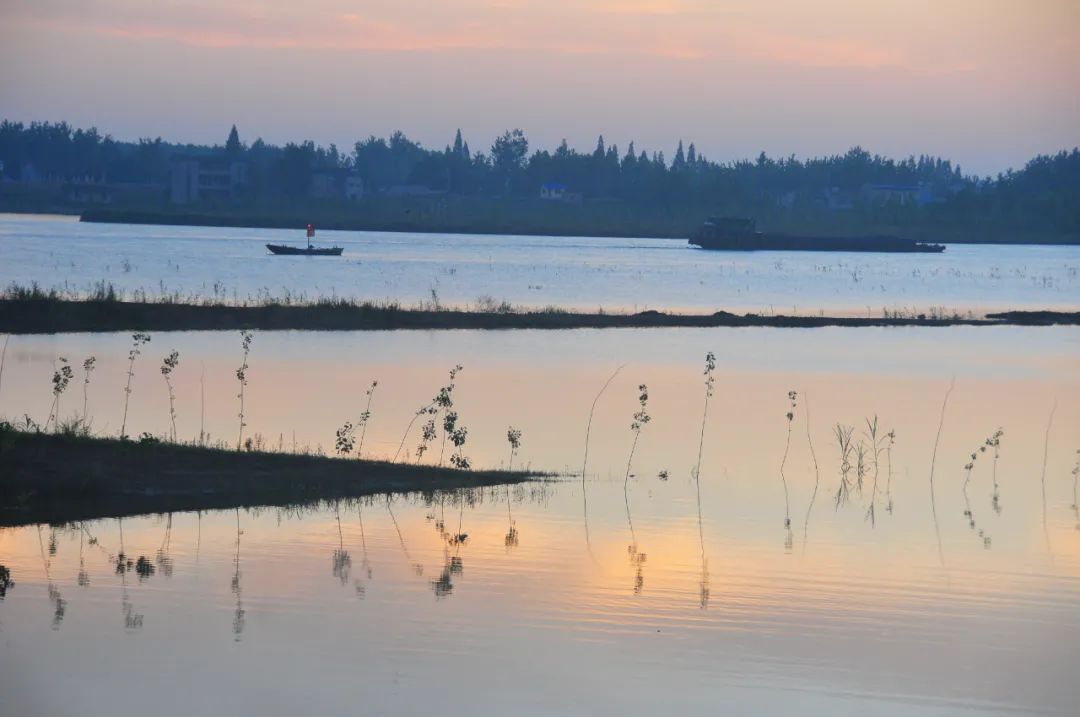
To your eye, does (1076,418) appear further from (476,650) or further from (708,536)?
(476,650)

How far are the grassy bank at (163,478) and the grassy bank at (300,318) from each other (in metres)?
27.1

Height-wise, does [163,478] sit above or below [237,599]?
above

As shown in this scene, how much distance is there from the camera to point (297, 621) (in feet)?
57.0

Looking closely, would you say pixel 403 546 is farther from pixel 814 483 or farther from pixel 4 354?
pixel 4 354

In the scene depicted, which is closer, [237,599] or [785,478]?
[237,599]

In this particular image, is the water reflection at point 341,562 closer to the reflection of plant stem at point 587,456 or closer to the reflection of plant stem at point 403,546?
the reflection of plant stem at point 403,546

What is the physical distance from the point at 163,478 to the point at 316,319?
3296 cm

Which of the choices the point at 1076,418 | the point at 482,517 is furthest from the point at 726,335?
the point at 482,517

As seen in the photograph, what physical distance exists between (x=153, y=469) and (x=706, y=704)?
1250cm

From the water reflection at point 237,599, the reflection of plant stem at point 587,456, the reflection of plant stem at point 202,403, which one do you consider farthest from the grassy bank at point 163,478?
the water reflection at point 237,599

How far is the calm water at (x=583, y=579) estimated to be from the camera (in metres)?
15.1

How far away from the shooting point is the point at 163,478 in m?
24.5

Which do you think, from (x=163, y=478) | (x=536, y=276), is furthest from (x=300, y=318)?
(x=536, y=276)

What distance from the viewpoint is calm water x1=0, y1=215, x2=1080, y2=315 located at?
85250mm
